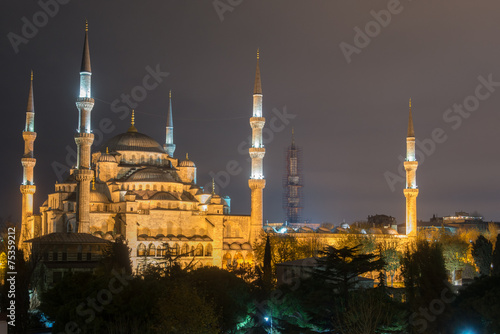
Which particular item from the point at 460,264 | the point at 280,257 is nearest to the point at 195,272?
the point at 280,257

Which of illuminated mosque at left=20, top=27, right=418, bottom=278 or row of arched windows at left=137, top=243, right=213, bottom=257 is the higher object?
illuminated mosque at left=20, top=27, right=418, bottom=278

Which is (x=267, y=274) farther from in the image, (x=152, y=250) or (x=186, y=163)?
(x=186, y=163)

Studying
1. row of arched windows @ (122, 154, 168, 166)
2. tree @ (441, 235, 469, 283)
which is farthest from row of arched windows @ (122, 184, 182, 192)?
tree @ (441, 235, 469, 283)

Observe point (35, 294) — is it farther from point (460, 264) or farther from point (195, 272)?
point (460, 264)

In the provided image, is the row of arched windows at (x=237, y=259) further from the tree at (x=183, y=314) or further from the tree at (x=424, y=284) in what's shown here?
the tree at (x=183, y=314)

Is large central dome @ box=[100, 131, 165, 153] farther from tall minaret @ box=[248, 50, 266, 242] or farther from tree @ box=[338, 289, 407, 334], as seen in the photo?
tree @ box=[338, 289, 407, 334]

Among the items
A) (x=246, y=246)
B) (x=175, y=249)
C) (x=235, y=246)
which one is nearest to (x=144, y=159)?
(x=175, y=249)
